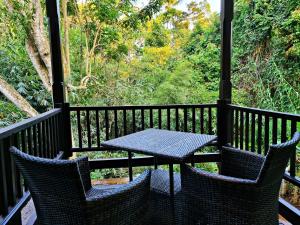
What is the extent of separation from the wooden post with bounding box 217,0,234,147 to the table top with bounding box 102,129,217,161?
1408 mm

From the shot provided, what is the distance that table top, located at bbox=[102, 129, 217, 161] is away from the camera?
78.5 inches

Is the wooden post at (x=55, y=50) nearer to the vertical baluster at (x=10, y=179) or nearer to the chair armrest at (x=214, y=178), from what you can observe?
the vertical baluster at (x=10, y=179)

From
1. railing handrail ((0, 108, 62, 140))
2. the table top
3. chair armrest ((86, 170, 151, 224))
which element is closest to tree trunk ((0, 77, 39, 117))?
railing handrail ((0, 108, 62, 140))

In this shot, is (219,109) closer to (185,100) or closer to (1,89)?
(185,100)

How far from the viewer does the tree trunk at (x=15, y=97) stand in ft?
21.3

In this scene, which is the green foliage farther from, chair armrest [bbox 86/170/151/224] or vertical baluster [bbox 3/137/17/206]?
vertical baluster [bbox 3/137/17/206]

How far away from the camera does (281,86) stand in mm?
6988

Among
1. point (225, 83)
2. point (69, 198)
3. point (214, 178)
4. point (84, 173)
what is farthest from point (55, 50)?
point (214, 178)

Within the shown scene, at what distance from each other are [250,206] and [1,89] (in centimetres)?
659

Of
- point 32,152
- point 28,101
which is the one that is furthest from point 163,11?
point 32,152

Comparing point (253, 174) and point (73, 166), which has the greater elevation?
point (73, 166)

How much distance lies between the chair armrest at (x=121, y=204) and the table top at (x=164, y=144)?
1.23 ft

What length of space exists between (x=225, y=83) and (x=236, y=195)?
2539mm

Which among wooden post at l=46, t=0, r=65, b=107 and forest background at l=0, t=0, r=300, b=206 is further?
forest background at l=0, t=0, r=300, b=206
